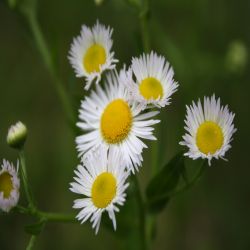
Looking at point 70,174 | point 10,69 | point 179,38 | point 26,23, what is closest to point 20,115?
point 10,69

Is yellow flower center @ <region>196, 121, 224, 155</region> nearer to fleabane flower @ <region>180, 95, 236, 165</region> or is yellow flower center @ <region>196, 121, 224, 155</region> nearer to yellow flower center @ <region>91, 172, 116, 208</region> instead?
fleabane flower @ <region>180, 95, 236, 165</region>

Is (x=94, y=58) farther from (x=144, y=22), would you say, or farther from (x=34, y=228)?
(x=34, y=228)

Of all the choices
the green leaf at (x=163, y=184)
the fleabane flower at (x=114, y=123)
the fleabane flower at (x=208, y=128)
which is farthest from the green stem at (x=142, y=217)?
the fleabane flower at (x=208, y=128)

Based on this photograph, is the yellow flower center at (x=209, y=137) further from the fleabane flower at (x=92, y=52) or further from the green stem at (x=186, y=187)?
the fleabane flower at (x=92, y=52)

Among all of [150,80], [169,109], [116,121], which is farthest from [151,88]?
[169,109]

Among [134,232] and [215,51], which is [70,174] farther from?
[215,51]

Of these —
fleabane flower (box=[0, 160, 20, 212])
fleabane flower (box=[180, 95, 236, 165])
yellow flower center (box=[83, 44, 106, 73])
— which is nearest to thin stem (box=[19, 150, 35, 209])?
fleabane flower (box=[0, 160, 20, 212])
